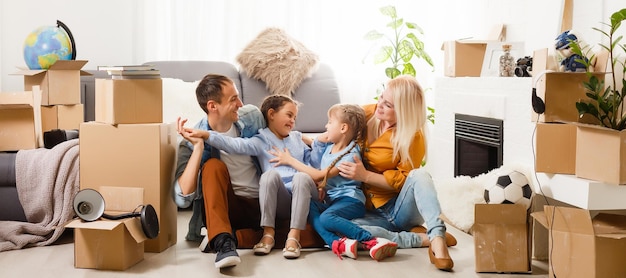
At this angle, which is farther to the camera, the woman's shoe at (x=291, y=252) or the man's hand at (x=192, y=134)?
the man's hand at (x=192, y=134)

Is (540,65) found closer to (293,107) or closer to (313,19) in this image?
(293,107)

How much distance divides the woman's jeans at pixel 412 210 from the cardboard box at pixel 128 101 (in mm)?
1007

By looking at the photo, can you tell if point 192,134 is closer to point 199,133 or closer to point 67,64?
point 199,133

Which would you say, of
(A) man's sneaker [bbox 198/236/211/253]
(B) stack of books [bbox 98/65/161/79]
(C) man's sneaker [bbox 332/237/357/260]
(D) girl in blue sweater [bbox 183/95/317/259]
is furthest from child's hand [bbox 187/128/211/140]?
(C) man's sneaker [bbox 332/237/357/260]

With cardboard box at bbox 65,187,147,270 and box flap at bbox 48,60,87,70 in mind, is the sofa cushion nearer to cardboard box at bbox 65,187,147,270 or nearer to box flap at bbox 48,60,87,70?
box flap at bbox 48,60,87,70

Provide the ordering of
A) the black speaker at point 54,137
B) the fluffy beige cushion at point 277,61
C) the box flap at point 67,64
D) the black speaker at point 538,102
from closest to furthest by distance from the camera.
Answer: the black speaker at point 538,102 → the black speaker at point 54,137 → the box flap at point 67,64 → the fluffy beige cushion at point 277,61

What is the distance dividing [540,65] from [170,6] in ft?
10.3

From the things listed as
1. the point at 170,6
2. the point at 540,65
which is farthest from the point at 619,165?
the point at 170,6

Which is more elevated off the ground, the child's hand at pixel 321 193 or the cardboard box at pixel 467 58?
the cardboard box at pixel 467 58

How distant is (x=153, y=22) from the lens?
5.52 m

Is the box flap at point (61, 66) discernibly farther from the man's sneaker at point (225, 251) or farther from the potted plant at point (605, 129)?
the potted plant at point (605, 129)

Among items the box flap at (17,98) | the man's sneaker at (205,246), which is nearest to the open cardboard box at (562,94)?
the man's sneaker at (205,246)

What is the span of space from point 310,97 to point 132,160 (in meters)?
1.93

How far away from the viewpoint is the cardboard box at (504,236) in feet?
9.64
